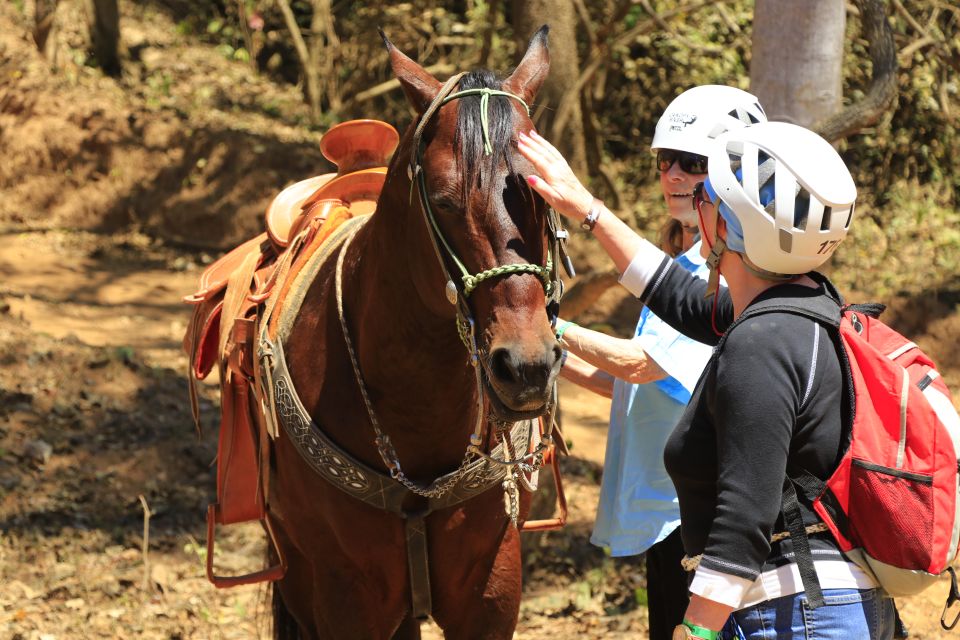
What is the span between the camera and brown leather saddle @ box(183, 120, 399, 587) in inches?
130

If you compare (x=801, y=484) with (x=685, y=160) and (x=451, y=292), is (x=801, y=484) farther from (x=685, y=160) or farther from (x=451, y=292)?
(x=685, y=160)

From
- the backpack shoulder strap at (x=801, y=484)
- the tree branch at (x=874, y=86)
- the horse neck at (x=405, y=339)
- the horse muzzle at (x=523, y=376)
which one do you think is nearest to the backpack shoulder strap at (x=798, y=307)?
the backpack shoulder strap at (x=801, y=484)

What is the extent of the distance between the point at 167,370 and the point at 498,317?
16.0 feet

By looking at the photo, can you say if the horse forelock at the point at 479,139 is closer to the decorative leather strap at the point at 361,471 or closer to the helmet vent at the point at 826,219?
the helmet vent at the point at 826,219

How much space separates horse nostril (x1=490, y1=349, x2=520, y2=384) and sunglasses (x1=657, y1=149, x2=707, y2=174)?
36.8 inches

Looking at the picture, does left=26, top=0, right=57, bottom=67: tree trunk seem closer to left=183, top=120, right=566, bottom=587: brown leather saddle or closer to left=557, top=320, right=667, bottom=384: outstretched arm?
left=183, top=120, right=566, bottom=587: brown leather saddle

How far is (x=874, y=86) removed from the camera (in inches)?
166

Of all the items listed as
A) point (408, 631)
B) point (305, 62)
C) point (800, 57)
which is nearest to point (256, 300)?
point (408, 631)

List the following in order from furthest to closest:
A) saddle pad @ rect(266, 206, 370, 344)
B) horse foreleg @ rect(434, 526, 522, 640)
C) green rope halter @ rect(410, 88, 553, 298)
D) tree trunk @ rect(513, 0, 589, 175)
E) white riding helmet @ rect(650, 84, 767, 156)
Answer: tree trunk @ rect(513, 0, 589, 175)
saddle pad @ rect(266, 206, 370, 344)
horse foreleg @ rect(434, 526, 522, 640)
white riding helmet @ rect(650, 84, 767, 156)
green rope halter @ rect(410, 88, 553, 298)

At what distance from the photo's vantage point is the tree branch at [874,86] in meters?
4.07

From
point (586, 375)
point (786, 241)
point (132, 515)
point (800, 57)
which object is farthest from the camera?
point (132, 515)

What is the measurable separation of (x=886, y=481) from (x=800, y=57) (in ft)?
9.06

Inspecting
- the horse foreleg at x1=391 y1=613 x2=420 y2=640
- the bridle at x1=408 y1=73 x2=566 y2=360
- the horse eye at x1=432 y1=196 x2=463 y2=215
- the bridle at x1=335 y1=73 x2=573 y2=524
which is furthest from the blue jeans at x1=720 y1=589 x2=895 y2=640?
the horse foreleg at x1=391 y1=613 x2=420 y2=640

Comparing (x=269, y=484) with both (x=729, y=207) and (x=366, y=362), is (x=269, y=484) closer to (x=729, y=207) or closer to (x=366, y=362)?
(x=366, y=362)
